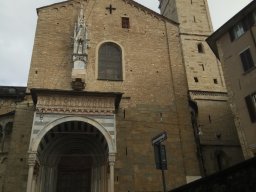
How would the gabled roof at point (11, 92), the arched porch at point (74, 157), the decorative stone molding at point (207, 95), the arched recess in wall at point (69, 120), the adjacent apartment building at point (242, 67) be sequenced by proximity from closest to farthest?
the arched recess in wall at point (69, 120) → the arched porch at point (74, 157) → the adjacent apartment building at point (242, 67) → the gabled roof at point (11, 92) → the decorative stone molding at point (207, 95)

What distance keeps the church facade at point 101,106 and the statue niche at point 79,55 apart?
52mm

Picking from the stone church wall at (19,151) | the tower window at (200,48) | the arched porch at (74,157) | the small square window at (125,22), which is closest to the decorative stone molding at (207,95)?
the tower window at (200,48)

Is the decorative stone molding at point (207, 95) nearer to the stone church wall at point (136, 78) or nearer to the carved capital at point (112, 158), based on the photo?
the stone church wall at point (136, 78)

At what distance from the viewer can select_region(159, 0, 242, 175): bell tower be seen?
2033cm

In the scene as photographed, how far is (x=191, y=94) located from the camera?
2275 cm

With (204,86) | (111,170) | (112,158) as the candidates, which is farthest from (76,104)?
(204,86)

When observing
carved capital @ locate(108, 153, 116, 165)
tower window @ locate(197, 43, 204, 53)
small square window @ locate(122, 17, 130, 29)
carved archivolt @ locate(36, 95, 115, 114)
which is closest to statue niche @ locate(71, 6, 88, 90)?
carved archivolt @ locate(36, 95, 115, 114)

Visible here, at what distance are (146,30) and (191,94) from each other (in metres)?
6.46

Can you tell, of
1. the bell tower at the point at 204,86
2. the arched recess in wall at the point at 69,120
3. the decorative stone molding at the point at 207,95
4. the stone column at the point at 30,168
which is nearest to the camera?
the stone column at the point at 30,168

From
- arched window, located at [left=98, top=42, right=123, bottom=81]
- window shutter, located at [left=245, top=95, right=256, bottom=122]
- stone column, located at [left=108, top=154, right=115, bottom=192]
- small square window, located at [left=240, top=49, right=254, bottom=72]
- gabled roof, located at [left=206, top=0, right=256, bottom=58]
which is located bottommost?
stone column, located at [left=108, top=154, right=115, bottom=192]

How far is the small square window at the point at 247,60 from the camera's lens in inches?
595

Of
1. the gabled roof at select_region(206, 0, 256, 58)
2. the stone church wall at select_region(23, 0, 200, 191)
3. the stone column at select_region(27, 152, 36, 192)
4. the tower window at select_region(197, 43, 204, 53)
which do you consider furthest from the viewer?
the tower window at select_region(197, 43, 204, 53)

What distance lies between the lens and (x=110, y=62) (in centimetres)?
1750

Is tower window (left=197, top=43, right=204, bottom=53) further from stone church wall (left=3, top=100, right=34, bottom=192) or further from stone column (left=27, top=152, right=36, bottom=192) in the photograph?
stone column (left=27, top=152, right=36, bottom=192)
